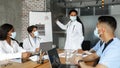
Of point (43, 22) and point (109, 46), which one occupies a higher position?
point (109, 46)

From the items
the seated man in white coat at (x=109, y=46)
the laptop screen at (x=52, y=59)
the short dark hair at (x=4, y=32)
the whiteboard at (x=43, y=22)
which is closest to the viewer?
the seated man in white coat at (x=109, y=46)

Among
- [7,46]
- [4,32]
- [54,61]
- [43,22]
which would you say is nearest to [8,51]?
[7,46]

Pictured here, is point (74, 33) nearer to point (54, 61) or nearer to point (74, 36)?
point (74, 36)

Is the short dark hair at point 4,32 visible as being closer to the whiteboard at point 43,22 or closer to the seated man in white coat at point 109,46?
the seated man in white coat at point 109,46

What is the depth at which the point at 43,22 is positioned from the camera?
5.45 meters

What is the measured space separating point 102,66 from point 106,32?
0.36 m

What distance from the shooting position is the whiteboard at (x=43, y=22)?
17.5ft

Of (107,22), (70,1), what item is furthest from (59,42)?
(107,22)

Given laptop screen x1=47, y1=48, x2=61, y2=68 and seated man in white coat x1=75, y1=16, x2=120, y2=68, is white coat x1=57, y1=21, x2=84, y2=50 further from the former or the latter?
seated man in white coat x1=75, y1=16, x2=120, y2=68

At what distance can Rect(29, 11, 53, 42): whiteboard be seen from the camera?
5336mm

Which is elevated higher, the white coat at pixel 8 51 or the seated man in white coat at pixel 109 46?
the seated man in white coat at pixel 109 46

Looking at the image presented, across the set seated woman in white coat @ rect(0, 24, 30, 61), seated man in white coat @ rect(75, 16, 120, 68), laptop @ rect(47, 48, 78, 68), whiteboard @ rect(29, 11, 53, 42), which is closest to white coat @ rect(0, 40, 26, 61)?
seated woman in white coat @ rect(0, 24, 30, 61)

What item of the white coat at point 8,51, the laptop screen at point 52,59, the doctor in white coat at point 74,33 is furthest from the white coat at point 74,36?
the laptop screen at point 52,59

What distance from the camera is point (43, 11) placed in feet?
18.2
